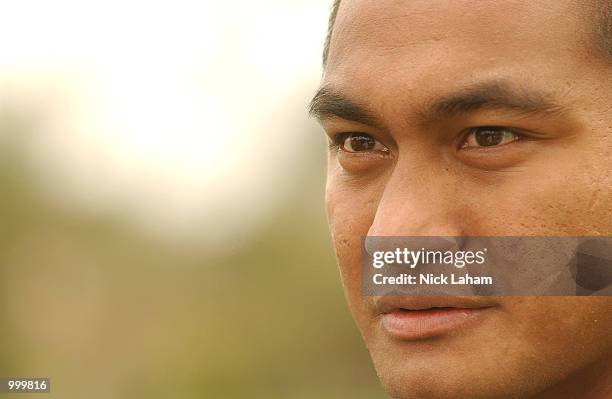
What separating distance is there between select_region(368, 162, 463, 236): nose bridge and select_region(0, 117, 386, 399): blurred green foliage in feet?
42.2

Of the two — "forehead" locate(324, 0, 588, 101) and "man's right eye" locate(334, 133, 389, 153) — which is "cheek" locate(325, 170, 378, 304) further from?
"forehead" locate(324, 0, 588, 101)

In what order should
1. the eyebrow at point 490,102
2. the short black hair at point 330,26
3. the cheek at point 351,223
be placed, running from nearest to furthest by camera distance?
the eyebrow at point 490,102 → the cheek at point 351,223 → the short black hair at point 330,26

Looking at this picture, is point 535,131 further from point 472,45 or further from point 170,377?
point 170,377

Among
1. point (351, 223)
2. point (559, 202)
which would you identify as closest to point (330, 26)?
point (351, 223)

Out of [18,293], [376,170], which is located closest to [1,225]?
[18,293]

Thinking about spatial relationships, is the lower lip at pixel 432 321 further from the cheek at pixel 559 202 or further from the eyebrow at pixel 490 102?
the eyebrow at pixel 490 102

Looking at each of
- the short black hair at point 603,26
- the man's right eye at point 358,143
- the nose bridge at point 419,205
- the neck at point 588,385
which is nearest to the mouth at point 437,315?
the nose bridge at point 419,205

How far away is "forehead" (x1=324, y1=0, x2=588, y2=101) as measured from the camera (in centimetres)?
310

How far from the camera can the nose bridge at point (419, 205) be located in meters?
3.11

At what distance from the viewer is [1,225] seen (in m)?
20.8

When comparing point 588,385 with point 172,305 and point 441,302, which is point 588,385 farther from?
point 172,305

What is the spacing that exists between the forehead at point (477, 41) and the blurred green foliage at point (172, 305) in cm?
1293

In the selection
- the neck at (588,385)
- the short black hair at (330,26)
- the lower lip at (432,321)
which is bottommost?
the neck at (588,385)
